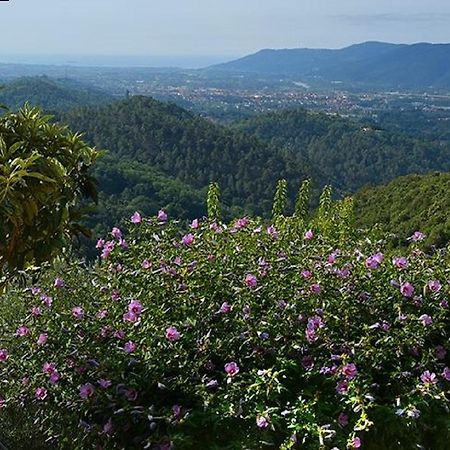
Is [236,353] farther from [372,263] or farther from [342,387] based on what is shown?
[372,263]

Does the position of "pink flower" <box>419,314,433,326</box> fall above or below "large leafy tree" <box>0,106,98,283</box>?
below

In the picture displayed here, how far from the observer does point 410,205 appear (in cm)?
2312

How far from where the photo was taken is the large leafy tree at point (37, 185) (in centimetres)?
176

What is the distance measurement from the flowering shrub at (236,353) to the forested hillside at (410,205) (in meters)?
13.8

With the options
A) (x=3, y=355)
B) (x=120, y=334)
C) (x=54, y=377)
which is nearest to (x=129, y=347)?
(x=120, y=334)

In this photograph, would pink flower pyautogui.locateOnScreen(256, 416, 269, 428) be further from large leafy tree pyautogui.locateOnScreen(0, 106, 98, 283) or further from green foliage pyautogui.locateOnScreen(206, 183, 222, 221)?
green foliage pyautogui.locateOnScreen(206, 183, 222, 221)

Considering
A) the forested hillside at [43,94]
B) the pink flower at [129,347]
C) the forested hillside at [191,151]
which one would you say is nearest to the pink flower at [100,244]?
the pink flower at [129,347]

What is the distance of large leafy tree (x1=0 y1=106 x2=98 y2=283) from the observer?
5.76 feet

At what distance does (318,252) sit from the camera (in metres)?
2.42

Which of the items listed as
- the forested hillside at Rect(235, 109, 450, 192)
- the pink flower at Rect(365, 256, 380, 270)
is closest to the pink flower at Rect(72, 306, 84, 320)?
the pink flower at Rect(365, 256, 380, 270)

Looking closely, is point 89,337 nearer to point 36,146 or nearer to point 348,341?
point 36,146

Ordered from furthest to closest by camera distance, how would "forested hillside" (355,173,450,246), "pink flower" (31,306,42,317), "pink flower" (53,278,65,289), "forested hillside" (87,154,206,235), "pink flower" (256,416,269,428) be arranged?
"forested hillside" (87,154,206,235) < "forested hillside" (355,173,450,246) < "pink flower" (53,278,65,289) < "pink flower" (31,306,42,317) < "pink flower" (256,416,269,428)

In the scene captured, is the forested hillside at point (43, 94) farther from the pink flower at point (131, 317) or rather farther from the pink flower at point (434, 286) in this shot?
the pink flower at point (434, 286)

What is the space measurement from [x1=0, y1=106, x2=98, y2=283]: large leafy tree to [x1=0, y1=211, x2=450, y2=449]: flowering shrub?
27 centimetres
